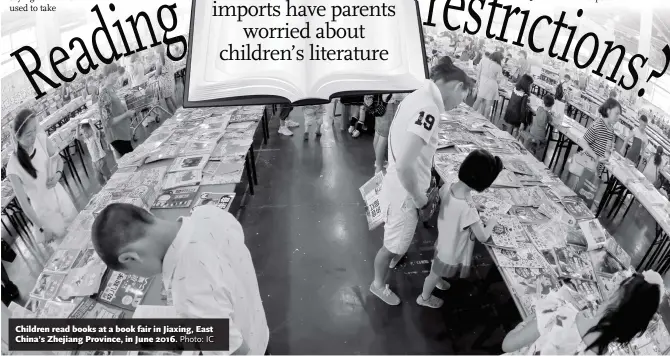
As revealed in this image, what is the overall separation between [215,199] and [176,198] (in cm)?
30

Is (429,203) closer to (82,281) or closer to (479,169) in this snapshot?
(479,169)

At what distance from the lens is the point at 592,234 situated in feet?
8.07

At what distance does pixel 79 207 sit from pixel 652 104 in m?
5.80

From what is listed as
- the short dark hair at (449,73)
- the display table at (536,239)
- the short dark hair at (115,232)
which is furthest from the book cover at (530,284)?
the short dark hair at (115,232)

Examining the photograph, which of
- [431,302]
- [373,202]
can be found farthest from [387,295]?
[373,202]

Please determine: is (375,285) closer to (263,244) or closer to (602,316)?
(263,244)

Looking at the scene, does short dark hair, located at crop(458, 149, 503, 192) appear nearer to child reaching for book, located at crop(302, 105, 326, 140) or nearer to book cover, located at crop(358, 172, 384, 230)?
book cover, located at crop(358, 172, 384, 230)

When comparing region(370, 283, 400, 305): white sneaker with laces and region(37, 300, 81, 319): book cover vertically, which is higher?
region(37, 300, 81, 319): book cover

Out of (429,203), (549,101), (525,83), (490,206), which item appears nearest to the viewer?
(429,203)

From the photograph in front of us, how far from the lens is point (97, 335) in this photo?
1.73 meters

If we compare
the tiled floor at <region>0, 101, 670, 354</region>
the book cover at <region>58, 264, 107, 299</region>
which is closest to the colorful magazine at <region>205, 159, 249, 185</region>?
the tiled floor at <region>0, 101, 670, 354</region>

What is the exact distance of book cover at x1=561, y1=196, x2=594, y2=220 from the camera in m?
2.74

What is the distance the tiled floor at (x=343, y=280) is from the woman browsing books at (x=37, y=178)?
78 cm
